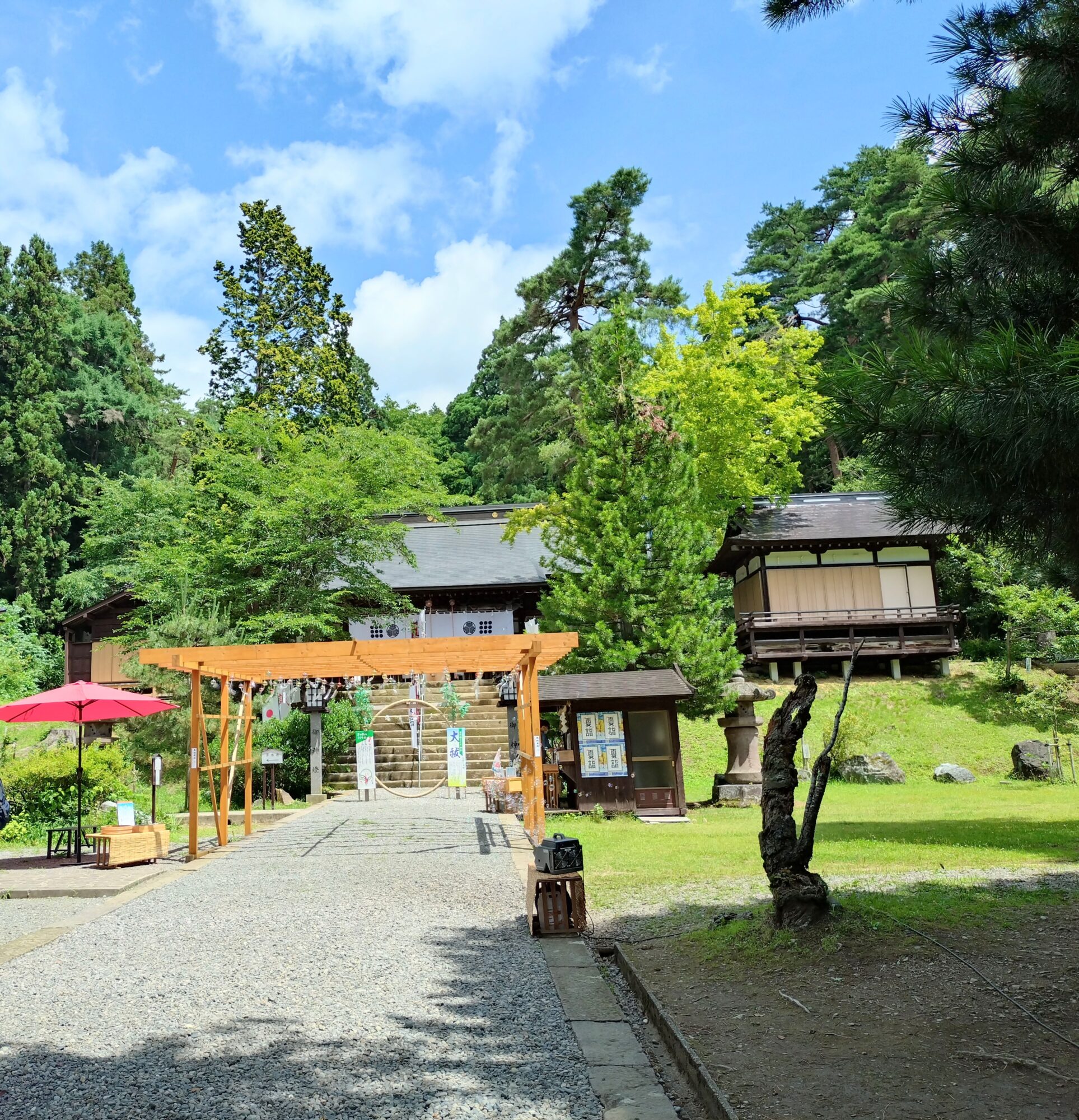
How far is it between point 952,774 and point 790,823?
1358cm

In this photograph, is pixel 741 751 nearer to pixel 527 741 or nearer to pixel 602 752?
pixel 602 752

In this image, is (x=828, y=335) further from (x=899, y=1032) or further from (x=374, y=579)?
(x=899, y=1032)

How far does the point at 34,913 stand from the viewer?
8.38m

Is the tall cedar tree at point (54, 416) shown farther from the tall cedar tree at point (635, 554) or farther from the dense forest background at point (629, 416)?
the tall cedar tree at point (635, 554)

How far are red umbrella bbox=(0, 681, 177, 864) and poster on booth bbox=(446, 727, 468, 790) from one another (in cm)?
747

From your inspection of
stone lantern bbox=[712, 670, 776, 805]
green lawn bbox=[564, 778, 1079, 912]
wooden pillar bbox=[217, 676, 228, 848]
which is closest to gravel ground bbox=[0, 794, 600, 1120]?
green lawn bbox=[564, 778, 1079, 912]

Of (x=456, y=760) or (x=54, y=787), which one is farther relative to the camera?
(x=456, y=760)

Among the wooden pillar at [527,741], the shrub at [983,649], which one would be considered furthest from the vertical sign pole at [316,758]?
the shrub at [983,649]

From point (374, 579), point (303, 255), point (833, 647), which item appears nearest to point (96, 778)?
point (374, 579)

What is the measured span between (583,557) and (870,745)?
23.9 feet

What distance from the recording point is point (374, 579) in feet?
69.9

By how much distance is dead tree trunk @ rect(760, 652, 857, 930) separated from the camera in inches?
229

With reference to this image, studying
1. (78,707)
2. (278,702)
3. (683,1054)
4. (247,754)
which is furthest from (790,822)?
(278,702)

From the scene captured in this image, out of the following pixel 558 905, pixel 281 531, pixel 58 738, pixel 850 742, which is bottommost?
pixel 558 905
